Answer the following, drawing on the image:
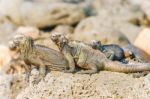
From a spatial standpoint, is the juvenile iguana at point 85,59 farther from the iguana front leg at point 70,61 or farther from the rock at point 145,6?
the rock at point 145,6

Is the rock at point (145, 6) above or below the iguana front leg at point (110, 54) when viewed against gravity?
above

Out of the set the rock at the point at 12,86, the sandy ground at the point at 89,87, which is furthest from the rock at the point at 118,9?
the sandy ground at the point at 89,87

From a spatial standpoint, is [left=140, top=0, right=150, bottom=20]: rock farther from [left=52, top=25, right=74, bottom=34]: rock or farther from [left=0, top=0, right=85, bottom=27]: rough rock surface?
[left=52, top=25, right=74, bottom=34]: rock

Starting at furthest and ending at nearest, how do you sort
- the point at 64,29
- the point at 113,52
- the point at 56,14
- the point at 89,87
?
1. the point at 56,14
2. the point at 64,29
3. the point at 113,52
4. the point at 89,87

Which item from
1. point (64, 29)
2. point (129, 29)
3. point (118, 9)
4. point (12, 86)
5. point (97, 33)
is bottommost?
point (12, 86)

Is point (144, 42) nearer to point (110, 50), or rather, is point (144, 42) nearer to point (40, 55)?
point (110, 50)

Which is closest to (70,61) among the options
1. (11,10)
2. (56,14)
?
(56,14)

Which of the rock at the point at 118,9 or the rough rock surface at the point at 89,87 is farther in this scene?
the rock at the point at 118,9
